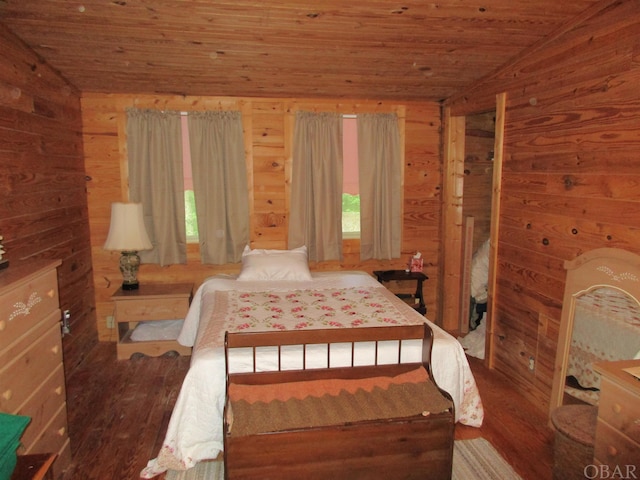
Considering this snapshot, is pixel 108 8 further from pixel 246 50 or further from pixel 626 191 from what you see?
pixel 626 191

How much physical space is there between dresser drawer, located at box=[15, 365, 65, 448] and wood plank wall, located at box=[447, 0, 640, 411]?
2748 mm

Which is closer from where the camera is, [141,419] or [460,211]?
[141,419]

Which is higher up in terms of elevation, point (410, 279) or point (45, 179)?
point (45, 179)

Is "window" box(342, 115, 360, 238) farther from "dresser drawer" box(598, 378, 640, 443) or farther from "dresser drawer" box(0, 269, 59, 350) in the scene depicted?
"dresser drawer" box(598, 378, 640, 443)

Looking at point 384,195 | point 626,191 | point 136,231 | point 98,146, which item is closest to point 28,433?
point 136,231

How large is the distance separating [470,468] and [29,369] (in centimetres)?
209

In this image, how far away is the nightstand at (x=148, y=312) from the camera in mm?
3629

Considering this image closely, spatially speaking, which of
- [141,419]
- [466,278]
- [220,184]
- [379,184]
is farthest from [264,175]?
[141,419]

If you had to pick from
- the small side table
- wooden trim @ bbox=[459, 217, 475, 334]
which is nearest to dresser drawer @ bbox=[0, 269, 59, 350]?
the small side table

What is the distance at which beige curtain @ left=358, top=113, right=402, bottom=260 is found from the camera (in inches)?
164

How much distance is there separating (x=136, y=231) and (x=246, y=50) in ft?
5.43

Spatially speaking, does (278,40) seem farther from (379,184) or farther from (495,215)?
(495,215)

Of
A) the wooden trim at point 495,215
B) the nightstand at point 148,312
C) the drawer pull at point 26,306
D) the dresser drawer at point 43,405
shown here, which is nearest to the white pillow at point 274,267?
the nightstand at point 148,312

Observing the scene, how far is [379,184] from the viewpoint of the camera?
166 inches
